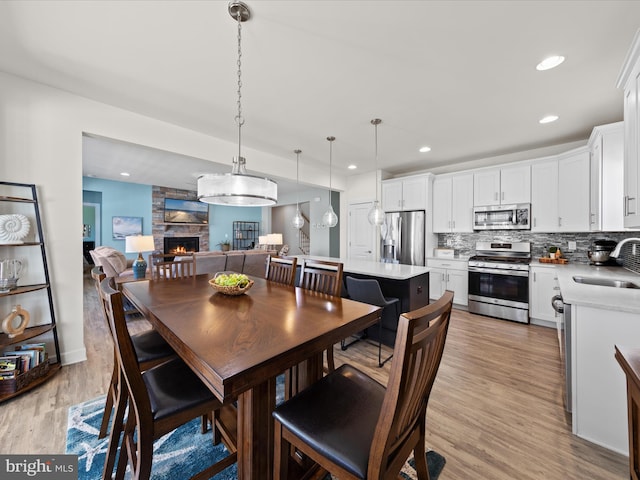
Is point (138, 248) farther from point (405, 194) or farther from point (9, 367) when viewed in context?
point (405, 194)

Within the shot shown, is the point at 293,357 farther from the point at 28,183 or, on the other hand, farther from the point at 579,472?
the point at 28,183

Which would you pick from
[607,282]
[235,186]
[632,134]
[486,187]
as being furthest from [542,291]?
[235,186]

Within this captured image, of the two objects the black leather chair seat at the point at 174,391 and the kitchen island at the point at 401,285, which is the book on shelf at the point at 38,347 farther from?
the kitchen island at the point at 401,285

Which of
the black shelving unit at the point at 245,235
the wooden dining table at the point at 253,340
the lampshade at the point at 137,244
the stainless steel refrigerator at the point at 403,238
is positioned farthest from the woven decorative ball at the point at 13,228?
the black shelving unit at the point at 245,235

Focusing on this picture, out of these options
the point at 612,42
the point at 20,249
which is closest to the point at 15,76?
the point at 20,249

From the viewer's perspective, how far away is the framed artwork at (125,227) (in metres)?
6.87

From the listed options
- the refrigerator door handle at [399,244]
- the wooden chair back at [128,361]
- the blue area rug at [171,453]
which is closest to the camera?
the wooden chair back at [128,361]

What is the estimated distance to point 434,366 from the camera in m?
1.02

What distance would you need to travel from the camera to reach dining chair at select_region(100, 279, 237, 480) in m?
0.98

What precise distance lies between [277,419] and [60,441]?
1.58 metres

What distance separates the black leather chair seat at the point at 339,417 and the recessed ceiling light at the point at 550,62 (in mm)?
2603

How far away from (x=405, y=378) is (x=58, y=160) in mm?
3320

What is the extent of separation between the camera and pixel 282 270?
248 cm

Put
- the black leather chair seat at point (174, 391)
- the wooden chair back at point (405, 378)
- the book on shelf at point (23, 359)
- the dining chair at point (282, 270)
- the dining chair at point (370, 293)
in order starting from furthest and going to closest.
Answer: the dining chair at point (370, 293) < the dining chair at point (282, 270) < the book on shelf at point (23, 359) < the black leather chair seat at point (174, 391) < the wooden chair back at point (405, 378)
